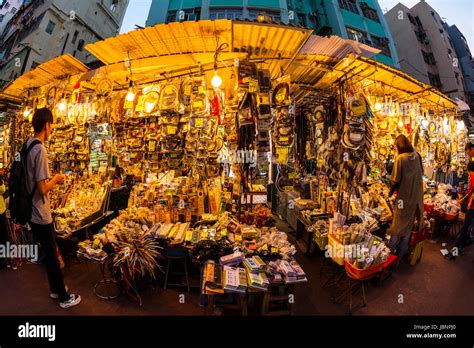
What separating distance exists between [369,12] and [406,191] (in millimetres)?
19413

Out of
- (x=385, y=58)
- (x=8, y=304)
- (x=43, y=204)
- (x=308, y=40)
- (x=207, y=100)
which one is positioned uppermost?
(x=385, y=58)

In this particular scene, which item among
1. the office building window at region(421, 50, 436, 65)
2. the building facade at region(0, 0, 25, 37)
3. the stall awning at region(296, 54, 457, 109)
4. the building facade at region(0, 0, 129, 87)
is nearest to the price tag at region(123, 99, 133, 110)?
the stall awning at region(296, 54, 457, 109)

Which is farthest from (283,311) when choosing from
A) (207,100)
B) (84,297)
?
(207,100)

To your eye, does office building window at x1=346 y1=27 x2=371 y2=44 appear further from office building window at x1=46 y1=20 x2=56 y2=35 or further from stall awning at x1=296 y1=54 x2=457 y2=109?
office building window at x1=46 y1=20 x2=56 y2=35

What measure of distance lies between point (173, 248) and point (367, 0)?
23.3 meters

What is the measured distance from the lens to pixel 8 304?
329 centimetres

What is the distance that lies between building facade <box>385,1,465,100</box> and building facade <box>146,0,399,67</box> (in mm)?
5558

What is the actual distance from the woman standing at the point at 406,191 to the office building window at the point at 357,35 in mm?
14886

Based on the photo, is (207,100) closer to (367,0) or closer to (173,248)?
(173,248)

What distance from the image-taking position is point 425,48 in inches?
809

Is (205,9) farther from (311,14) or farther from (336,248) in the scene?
(336,248)

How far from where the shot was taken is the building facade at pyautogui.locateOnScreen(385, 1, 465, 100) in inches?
773

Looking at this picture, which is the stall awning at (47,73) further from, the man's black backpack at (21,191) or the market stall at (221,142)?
the man's black backpack at (21,191)

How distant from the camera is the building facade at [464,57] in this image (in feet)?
75.9
